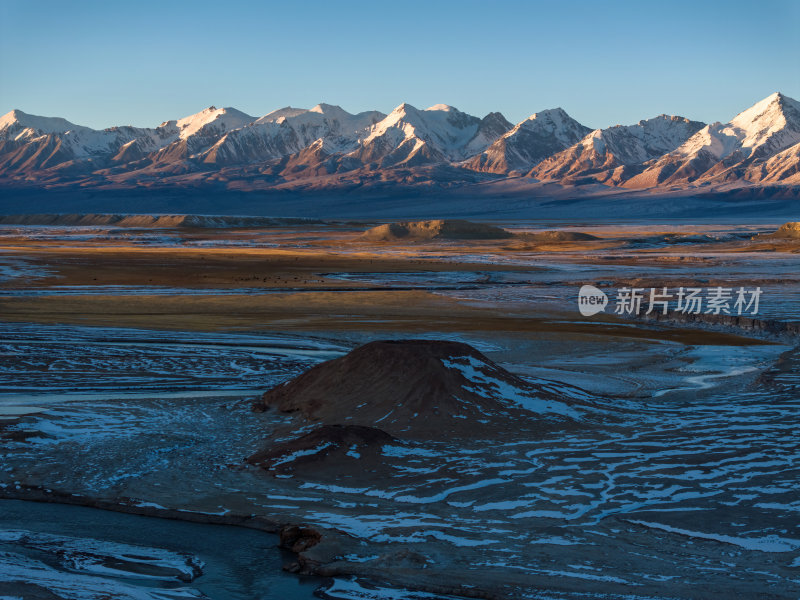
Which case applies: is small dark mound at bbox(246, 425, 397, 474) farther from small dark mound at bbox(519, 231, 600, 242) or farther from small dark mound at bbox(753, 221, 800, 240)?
small dark mound at bbox(753, 221, 800, 240)

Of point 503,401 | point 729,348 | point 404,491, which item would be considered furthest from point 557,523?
point 729,348

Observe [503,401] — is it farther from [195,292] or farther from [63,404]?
[195,292]

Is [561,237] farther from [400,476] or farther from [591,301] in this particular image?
[400,476]

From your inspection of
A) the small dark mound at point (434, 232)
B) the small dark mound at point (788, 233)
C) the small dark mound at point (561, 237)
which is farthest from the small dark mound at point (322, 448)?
the small dark mound at point (788, 233)

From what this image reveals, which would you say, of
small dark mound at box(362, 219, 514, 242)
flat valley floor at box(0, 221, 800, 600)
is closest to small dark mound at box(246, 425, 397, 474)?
flat valley floor at box(0, 221, 800, 600)

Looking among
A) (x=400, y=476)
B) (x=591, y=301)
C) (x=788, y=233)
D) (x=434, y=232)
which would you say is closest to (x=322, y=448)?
(x=400, y=476)
